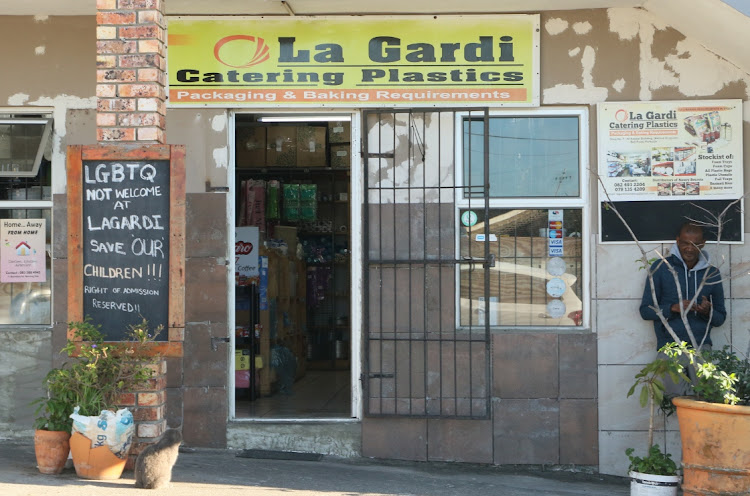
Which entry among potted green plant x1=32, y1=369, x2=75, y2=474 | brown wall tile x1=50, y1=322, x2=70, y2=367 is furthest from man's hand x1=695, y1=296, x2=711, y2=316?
brown wall tile x1=50, y1=322, x2=70, y2=367

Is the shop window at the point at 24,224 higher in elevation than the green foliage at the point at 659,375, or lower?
higher

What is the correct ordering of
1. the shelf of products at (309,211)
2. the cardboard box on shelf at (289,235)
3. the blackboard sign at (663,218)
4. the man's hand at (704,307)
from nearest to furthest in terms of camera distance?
the man's hand at (704,307), the blackboard sign at (663,218), the shelf of products at (309,211), the cardboard box on shelf at (289,235)

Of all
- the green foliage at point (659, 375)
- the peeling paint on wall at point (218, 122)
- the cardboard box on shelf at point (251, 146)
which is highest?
the cardboard box on shelf at point (251, 146)

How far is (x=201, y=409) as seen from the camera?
7.24m

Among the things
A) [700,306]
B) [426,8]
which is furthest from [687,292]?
[426,8]

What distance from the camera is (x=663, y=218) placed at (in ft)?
23.5

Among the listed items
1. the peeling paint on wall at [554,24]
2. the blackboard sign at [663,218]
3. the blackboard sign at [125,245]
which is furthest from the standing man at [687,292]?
the blackboard sign at [125,245]

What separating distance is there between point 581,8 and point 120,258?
13.7 ft

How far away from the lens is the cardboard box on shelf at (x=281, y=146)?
10.7 meters

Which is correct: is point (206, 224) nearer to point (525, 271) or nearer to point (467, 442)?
point (525, 271)

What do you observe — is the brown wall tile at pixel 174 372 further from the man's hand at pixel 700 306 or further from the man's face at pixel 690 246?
the man's face at pixel 690 246

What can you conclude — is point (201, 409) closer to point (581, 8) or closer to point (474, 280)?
point (474, 280)

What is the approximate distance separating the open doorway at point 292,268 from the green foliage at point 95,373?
1713 mm

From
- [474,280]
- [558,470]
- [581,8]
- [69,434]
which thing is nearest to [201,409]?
[69,434]
